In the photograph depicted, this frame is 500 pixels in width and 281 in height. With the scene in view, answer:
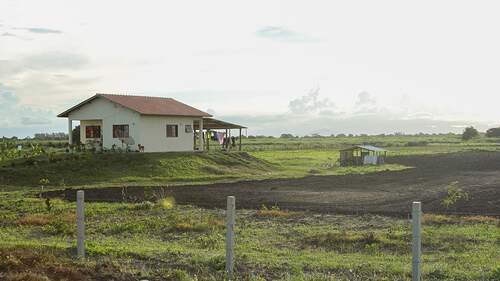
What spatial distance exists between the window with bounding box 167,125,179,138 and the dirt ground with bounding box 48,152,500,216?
12163 mm

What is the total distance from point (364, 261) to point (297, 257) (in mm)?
1211

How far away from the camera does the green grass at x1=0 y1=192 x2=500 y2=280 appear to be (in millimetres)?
9789

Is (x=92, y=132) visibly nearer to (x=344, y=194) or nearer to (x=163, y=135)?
(x=163, y=135)

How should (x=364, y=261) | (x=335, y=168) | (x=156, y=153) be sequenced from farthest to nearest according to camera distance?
(x=335, y=168), (x=156, y=153), (x=364, y=261)

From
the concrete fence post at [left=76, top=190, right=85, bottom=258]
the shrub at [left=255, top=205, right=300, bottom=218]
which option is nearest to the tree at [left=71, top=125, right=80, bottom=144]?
the shrub at [left=255, top=205, right=300, bottom=218]

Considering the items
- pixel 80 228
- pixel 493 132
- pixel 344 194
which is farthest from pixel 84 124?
pixel 493 132

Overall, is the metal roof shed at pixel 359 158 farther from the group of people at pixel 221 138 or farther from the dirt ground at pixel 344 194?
the dirt ground at pixel 344 194

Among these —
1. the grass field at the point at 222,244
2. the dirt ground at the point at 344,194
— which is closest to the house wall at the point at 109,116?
the dirt ground at the point at 344,194

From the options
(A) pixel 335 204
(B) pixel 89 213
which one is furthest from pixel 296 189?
(B) pixel 89 213

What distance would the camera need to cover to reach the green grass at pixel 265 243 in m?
9.79

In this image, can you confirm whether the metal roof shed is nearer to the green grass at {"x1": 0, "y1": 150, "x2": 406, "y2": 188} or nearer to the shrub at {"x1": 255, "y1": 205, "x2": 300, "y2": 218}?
the green grass at {"x1": 0, "y1": 150, "x2": 406, "y2": 188}

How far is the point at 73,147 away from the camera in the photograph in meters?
43.0

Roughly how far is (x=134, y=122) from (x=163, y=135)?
252 cm

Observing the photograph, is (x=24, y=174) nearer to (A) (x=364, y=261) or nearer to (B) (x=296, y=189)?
(B) (x=296, y=189)
